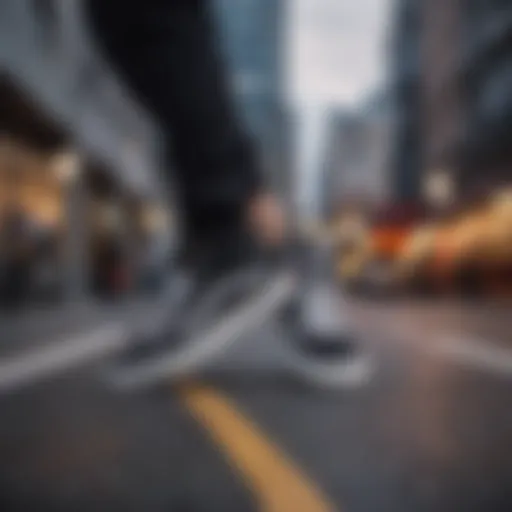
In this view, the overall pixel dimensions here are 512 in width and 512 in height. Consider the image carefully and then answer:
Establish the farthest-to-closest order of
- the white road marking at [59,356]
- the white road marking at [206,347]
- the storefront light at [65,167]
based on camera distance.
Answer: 1. the white road marking at [206,347]
2. the white road marking at [59,356]
3. the storefront light at [65,167]

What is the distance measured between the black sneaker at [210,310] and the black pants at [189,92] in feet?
0.24

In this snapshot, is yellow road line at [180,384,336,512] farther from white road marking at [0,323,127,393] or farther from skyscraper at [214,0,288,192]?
skyscraper at [214,0,288,192]

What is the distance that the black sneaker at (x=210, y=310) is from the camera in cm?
114

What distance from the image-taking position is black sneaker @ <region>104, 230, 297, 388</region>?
1136mm

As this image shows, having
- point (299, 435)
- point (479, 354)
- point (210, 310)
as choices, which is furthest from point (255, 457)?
point (210, 310)

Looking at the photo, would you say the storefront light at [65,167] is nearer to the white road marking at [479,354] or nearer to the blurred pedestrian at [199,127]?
the blurred pedestrian at [199,127]

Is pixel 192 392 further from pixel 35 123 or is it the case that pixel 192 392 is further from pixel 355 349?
pixel 35 123

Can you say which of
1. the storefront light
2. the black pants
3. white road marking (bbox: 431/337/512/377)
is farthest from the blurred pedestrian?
white road marking (bbox: 431/337/512/377)

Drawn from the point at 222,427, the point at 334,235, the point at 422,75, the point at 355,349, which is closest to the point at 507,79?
the point at 422,75

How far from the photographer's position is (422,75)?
2.96 feet

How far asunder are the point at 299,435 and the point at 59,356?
61 cm

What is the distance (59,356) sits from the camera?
1.48m

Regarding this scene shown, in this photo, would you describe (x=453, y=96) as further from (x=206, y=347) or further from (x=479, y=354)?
(x=206, y=347)

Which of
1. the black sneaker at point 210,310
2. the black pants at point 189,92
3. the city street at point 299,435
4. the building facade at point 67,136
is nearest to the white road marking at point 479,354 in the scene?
the city street at point 299,435
